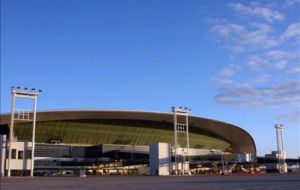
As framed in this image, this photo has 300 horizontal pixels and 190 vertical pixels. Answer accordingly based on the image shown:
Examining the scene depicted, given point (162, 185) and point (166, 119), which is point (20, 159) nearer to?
point (166, 119)

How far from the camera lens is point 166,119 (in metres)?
117

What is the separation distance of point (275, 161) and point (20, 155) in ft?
251

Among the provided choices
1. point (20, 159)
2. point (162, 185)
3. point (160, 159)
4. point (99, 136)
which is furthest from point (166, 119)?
point (162, 185)

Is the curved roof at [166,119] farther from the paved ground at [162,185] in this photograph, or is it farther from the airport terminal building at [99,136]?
the paved ground at [162,185]

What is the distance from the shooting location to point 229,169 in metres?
101

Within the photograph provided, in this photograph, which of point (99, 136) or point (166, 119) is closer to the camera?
point (99, 136)

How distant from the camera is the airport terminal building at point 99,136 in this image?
101438 mm

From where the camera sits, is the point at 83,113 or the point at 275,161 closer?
the point at 83,113

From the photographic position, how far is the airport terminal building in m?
101

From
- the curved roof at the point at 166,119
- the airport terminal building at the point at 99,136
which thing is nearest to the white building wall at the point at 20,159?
the airport terminal building at the point at 99,136

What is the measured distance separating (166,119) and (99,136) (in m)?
17.8

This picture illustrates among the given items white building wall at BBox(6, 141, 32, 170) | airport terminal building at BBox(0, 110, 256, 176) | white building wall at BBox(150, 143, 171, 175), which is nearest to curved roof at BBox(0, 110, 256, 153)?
airport terminal building at BBox(0, 110, 256, 176)

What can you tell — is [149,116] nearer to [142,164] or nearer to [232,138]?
[142,164]

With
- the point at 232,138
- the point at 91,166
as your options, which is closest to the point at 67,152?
the point at 91,166
